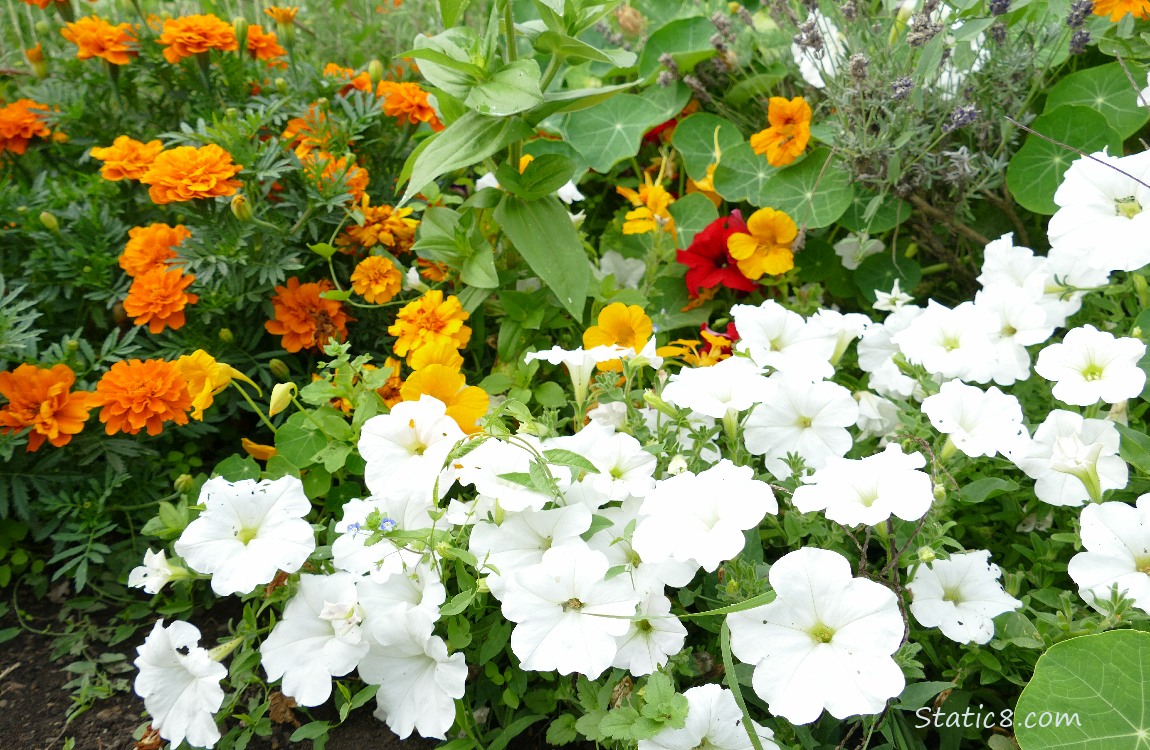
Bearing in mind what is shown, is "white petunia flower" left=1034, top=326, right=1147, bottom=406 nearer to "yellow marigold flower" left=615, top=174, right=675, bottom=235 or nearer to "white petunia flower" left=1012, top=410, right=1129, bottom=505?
"white petunia flower" left=1012, top=410, right=1129, bottom=505

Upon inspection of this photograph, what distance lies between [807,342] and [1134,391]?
505 millimetres

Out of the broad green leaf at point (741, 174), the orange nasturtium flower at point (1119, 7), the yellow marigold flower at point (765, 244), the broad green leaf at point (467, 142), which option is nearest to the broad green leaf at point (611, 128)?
the broad green leaf at point (741, 174)

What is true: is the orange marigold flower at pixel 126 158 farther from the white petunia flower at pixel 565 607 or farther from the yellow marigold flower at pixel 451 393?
the white petunia flower at pixel 565 607

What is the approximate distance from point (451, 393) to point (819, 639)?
2.58ft

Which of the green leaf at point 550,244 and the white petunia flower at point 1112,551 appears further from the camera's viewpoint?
the green leaf at point 550,244

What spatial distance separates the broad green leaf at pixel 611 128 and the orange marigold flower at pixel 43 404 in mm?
1364

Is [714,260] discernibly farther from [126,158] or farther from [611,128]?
[126,158]

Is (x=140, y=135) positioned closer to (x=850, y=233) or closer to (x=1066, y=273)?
(x=850, y=233)

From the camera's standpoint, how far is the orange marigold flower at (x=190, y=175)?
168 cm

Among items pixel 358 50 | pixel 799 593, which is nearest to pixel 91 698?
pixel 799 593

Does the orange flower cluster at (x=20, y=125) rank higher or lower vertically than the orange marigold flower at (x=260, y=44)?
lower

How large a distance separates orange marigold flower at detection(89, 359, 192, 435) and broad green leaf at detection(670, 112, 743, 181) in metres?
1.41

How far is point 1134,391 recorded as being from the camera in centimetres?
130

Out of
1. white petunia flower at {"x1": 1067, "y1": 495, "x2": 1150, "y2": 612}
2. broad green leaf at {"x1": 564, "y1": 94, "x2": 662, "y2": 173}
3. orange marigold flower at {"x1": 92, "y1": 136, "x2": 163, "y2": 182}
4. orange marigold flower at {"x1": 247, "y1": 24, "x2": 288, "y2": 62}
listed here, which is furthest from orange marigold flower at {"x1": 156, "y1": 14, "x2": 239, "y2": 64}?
white petunia flower at {"x1": 1067, "y1": 495, "x2": 1150, "y2": 612}
